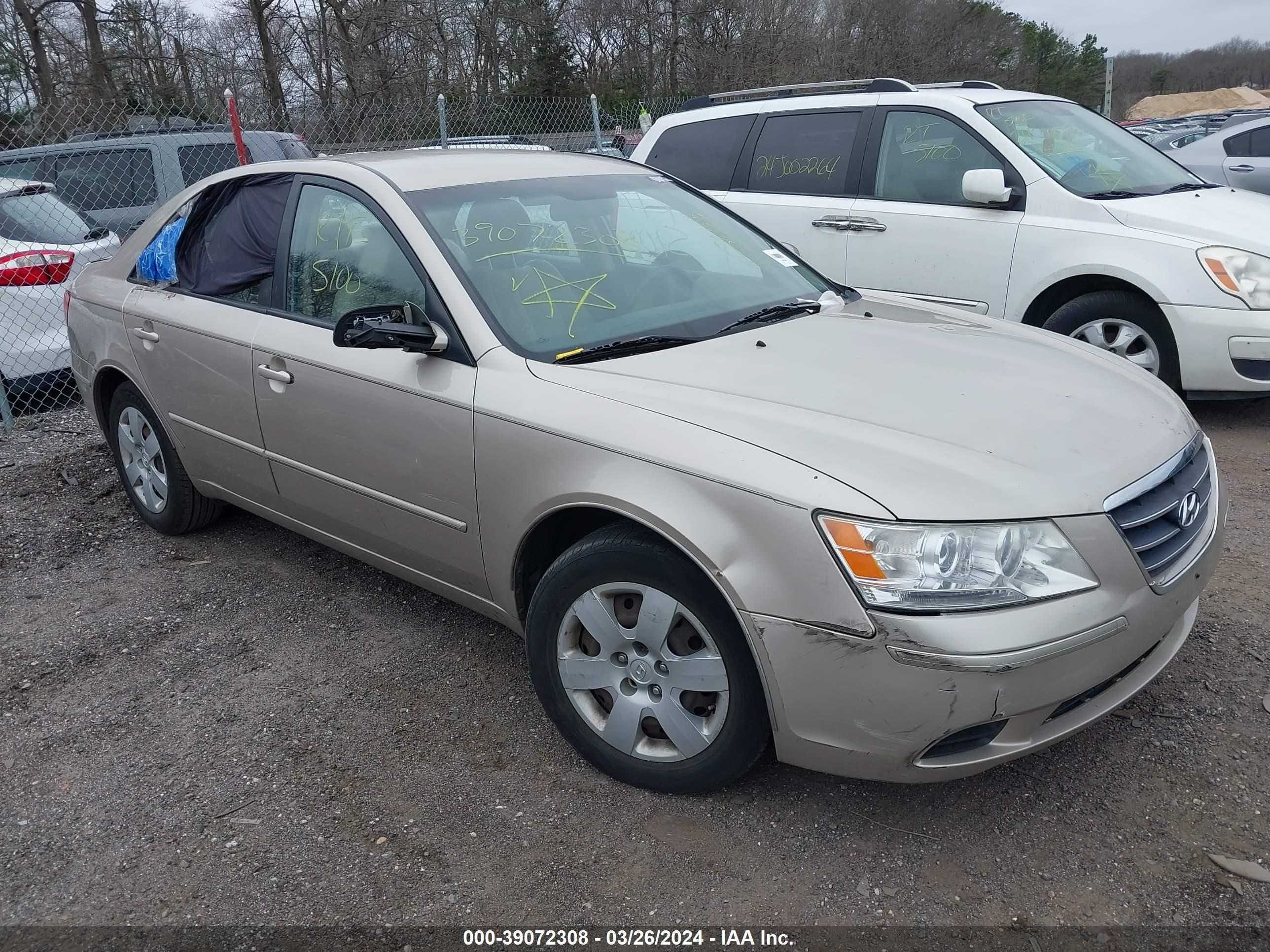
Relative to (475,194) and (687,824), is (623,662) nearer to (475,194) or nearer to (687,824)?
(687,824)

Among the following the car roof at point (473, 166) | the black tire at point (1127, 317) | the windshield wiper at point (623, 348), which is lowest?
the black tire at point (1127, 317)

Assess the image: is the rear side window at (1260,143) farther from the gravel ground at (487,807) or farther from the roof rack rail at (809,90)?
the gravel ground at (487,807)

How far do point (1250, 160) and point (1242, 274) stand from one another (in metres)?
7.06

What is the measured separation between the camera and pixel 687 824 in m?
2.69

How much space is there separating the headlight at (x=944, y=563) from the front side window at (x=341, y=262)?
5.42ft

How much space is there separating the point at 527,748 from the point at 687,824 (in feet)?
2.00

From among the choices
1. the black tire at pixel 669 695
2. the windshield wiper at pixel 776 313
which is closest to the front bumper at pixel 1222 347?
the windshield wiper at pixel 776 313

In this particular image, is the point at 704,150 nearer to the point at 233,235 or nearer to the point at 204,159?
the point at 233,235

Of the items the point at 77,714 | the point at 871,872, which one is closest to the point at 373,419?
the point at 77,714

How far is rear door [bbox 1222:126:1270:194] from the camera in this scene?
1063cm

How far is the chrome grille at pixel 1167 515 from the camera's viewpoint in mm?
2418

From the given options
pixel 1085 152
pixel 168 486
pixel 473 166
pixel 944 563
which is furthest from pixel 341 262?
pixel 1085 152

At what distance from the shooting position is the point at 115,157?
30.1 ft

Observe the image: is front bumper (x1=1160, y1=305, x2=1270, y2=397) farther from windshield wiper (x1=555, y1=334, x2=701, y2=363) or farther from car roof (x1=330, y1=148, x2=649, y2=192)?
windshield wiper (x1=555, y1=334, x2=701, y2=363)
